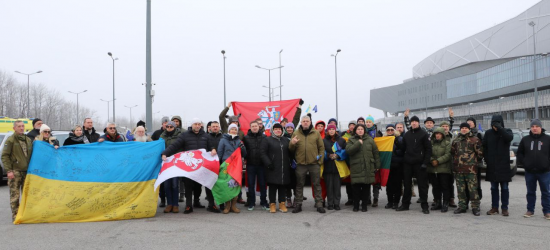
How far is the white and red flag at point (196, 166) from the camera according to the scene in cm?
838

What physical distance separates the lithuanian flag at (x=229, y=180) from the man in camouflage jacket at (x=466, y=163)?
442 cm

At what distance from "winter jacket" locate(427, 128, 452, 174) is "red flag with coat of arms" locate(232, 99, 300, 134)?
14.9 ft

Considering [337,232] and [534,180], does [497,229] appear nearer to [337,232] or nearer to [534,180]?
[534,180]

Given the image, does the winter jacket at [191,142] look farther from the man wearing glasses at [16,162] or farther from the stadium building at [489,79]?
the stadium building at [489,79]

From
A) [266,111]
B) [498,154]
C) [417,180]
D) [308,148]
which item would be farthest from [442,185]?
[266,111]

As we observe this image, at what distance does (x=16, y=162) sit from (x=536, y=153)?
973 cm

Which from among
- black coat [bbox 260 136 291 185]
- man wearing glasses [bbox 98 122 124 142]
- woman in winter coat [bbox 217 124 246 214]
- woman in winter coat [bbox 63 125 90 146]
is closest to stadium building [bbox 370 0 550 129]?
black coat [bbox 260 136 291 185]

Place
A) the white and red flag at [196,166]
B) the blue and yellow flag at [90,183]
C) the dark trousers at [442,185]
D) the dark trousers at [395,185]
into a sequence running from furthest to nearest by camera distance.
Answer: the dark trousers at [395,185] → the dark trousers at [442,185] → the white and red flag at [196,166] → the blue and yellow flag at [90,183]

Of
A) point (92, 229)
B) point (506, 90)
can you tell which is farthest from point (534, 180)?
point (506, 90)

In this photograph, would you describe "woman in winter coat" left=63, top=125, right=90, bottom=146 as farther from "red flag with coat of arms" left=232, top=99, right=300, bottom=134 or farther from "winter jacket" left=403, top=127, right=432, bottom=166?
"winter jacket" left=403, top=127, right=432, bottom=166

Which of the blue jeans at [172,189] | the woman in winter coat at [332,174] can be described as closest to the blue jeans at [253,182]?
the woman in winter coat at [332,174]

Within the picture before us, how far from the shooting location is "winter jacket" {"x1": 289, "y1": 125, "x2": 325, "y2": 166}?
8633 mm

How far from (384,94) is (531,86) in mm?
52834

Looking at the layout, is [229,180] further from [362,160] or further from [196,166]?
[362,160]
